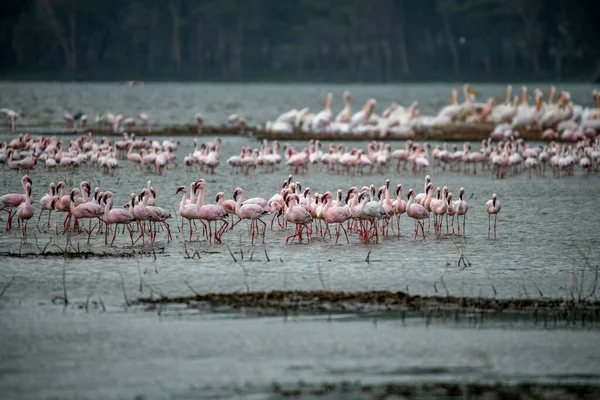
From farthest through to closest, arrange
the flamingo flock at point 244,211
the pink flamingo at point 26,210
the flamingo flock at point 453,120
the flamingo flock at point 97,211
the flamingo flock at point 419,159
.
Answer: the flamingo flock at point 453,120
the flamingo flock at point 419,159
the pink flamingo at point 26,210
the flamingo flock at point 244,211
the flamingo flock at point 97,211

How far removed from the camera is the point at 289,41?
140 metres

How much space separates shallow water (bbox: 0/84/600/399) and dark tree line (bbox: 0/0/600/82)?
4266 inches

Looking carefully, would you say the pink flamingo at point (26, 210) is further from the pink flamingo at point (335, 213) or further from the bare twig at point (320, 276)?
the bare twig at point (320, 276)

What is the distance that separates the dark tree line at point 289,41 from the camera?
128 meters

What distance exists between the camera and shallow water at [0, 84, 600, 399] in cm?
1056

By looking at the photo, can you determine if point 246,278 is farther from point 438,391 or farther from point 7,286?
point 438,391

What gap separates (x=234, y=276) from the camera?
47.4 ft

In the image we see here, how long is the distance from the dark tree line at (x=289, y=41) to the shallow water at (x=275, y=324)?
108367mm

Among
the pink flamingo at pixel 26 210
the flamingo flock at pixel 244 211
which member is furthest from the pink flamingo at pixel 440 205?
the pink flamingo at pixel 26 210

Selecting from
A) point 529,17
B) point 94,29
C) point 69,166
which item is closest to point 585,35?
point 529,17

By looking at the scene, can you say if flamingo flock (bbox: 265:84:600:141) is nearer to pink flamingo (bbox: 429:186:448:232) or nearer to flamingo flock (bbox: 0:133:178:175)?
flamingo flock (bbox: 0:133:178:175)

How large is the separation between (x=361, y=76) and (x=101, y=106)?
→ 6805cm

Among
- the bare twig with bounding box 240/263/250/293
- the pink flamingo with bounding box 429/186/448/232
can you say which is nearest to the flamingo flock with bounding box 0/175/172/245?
the bare twig with bounding box 240/263/250/293

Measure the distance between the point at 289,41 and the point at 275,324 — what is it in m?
129
